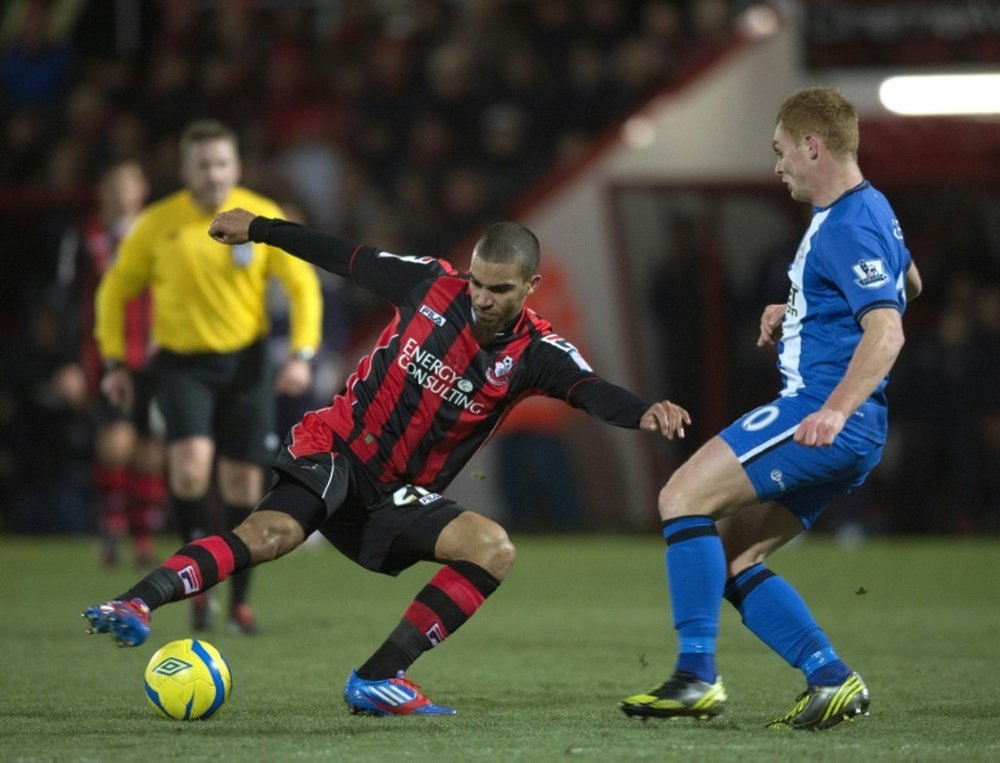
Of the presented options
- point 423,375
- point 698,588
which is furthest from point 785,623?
point 423,375

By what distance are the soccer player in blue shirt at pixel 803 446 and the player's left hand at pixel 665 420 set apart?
0.13m

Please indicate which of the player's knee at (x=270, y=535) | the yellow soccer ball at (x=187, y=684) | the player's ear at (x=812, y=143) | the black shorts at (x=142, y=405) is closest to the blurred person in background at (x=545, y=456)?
the black shorts at (x=142, y=405)

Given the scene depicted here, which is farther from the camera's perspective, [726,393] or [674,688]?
[726,393]

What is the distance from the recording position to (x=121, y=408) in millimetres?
11914

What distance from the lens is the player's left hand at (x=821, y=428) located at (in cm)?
548

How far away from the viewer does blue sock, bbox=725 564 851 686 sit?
19.5 ft

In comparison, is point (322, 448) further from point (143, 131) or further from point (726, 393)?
point (143, 131)

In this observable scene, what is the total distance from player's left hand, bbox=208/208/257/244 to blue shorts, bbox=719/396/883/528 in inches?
74.8

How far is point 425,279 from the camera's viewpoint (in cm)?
658

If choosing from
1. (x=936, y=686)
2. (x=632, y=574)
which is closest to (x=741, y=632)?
(x=936, y=686)

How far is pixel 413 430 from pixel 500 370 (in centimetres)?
39

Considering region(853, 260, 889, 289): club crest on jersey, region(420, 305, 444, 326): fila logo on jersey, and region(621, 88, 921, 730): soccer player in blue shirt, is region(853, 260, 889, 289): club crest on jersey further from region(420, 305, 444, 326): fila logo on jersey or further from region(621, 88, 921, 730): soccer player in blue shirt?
region(420, 305, 444, 326): fila logo on jersey

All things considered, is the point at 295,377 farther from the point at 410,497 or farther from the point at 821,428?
the point at 821,428

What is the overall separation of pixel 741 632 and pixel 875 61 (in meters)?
6.81
